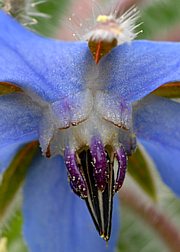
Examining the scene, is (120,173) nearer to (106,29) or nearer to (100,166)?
(100,166)

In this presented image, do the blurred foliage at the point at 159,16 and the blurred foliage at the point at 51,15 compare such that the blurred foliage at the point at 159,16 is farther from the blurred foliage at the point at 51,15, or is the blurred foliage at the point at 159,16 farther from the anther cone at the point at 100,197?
the anther cone at the point at 100,197

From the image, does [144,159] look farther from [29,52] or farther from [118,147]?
[29,52]

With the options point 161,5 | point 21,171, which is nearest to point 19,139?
point 21,171

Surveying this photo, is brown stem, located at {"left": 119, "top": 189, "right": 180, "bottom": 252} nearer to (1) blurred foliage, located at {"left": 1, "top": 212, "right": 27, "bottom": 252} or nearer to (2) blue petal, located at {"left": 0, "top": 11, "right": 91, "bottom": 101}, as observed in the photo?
(1) blurred foliage, located at {"left": 1, "top": 212, "right": 27, "bottom": 252}

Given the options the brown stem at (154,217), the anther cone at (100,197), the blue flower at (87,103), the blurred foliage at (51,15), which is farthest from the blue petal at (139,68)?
the blurred foliage at (51,15)

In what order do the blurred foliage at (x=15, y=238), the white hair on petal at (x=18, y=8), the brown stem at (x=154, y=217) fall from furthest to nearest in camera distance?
1. the blurred foliage at (x=15, y=238)
2. the brown stem at (x=154, y=217)
3. the white hair on petal at (x=18, y=8)

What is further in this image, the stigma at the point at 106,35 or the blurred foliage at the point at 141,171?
the blurred foliage at the point at 141,171

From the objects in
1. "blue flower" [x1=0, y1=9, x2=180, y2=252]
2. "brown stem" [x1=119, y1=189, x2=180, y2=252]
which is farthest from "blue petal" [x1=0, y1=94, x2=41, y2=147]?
"brown stem" [x1=119, y1=189, x2=180, y2=252]
